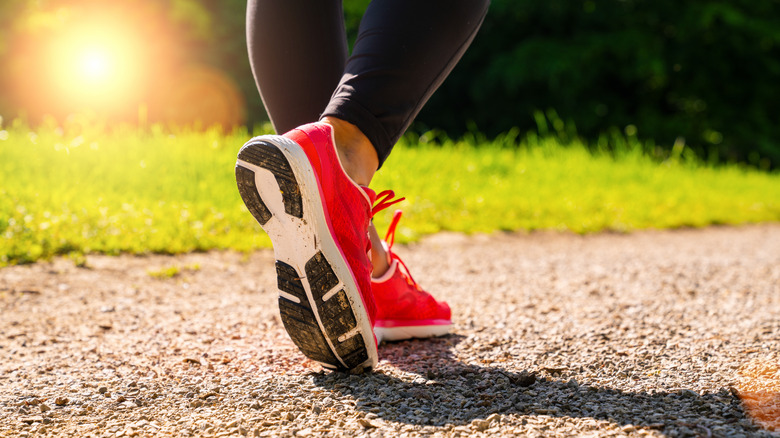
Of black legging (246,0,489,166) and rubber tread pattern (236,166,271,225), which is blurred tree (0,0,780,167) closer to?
black legging (246,0,489,166)

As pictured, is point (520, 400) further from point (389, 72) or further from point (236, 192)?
point (236, 192)

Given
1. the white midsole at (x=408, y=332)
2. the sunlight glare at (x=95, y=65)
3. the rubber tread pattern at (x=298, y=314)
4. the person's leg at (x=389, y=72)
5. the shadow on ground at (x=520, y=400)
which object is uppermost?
the sunlight glare at (x=95, y=65)

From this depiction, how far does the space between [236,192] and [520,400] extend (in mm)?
2313

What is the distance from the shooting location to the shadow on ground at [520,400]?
1.04 meters

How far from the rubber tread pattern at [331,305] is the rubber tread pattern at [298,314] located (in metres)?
0.02

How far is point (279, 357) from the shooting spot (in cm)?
143

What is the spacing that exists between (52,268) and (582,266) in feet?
6.50

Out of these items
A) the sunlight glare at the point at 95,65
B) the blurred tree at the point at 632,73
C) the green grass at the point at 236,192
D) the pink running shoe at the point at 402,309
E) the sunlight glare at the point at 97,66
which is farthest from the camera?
the blurred tree at the point at 632,73

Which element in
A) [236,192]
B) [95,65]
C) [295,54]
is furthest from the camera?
[95,65]

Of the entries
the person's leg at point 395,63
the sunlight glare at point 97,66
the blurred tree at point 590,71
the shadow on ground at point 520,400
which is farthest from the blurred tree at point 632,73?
the shadow on ground at point 520,400

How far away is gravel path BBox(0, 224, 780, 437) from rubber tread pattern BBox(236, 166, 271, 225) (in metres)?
0.33

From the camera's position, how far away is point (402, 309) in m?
1.54

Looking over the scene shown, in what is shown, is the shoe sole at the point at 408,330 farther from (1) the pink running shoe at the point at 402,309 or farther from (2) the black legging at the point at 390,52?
(2) the black legging at the point at 390,52

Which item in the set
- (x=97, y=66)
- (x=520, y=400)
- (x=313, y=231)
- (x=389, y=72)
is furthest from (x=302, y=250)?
(x=97, y=66)
